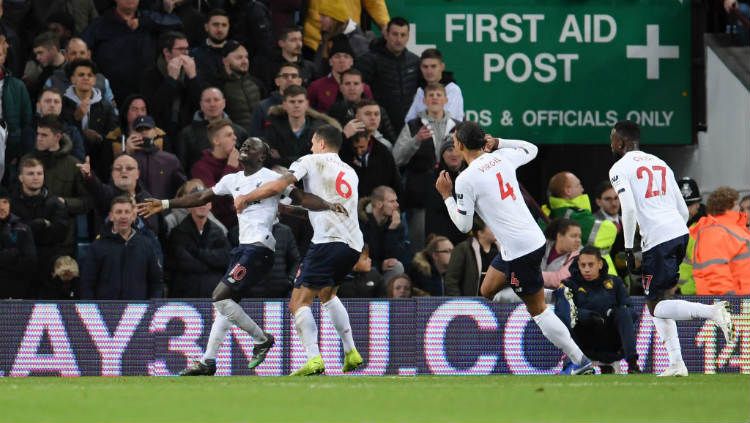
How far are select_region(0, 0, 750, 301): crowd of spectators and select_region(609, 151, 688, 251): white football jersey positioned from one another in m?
1.65

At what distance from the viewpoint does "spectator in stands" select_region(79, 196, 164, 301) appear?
15.4 meters

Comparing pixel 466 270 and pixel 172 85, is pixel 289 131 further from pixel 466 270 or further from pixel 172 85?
pixel 466 270

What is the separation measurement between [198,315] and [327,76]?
4.21 meters

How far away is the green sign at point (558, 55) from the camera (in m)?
19.9

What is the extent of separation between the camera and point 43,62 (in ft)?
57.0

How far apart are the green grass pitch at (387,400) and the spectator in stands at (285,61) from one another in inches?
249

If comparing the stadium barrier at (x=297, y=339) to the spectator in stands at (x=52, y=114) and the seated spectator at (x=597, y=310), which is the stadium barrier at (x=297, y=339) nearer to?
the seated spectator at (x=597, y=310)

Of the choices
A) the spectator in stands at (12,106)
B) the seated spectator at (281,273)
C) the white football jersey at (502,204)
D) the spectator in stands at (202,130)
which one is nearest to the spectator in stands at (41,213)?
the spectator in stands at (12,106)

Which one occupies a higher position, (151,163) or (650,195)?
(151,163)

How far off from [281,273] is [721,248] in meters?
4.44

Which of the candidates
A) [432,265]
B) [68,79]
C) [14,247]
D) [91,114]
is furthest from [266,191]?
[68,79]

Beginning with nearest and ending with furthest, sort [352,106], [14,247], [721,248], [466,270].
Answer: [721,248], [14,247], [466,270], [352,106]

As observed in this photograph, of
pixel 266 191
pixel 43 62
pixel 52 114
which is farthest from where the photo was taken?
Result: pixel 43 62

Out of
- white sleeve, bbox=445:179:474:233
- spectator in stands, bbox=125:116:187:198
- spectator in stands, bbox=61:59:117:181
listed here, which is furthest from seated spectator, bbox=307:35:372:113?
white sleeve, bbox=445:179:474:233
